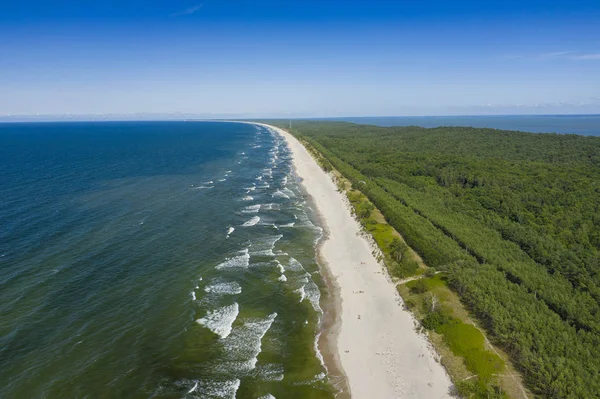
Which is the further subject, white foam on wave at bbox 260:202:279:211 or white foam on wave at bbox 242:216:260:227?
white foam on wave at bbox 260:202:279:211

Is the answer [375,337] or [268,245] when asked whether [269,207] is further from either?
[375,337]

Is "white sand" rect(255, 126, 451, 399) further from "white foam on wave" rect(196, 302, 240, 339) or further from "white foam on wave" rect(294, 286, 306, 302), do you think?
"white foam on wave" rect(196, 302, 240, 339)

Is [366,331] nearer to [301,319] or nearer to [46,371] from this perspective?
[301,319]

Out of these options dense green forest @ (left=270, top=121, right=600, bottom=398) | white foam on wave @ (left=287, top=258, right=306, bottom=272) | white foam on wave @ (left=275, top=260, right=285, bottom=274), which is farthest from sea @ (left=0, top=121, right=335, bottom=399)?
dense green forest @ (left=270, top=121, right=600, bottom=398)

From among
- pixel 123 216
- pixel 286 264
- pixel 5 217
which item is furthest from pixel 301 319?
pixel 5 217

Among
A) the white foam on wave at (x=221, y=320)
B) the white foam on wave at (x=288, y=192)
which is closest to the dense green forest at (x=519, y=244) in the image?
the white foam on wave at (x=288, y=192)

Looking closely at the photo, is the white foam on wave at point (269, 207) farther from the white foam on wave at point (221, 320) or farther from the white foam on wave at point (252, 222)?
the white foam on wave at point (221, 320)

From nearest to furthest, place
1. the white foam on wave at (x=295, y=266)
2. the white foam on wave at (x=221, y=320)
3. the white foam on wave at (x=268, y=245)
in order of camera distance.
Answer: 1. the white foam on wave at (x=221, y=320)
2. the white foam on wave at (x=295, y=266)
3. the white foam on wave at (x=268, y=245)
